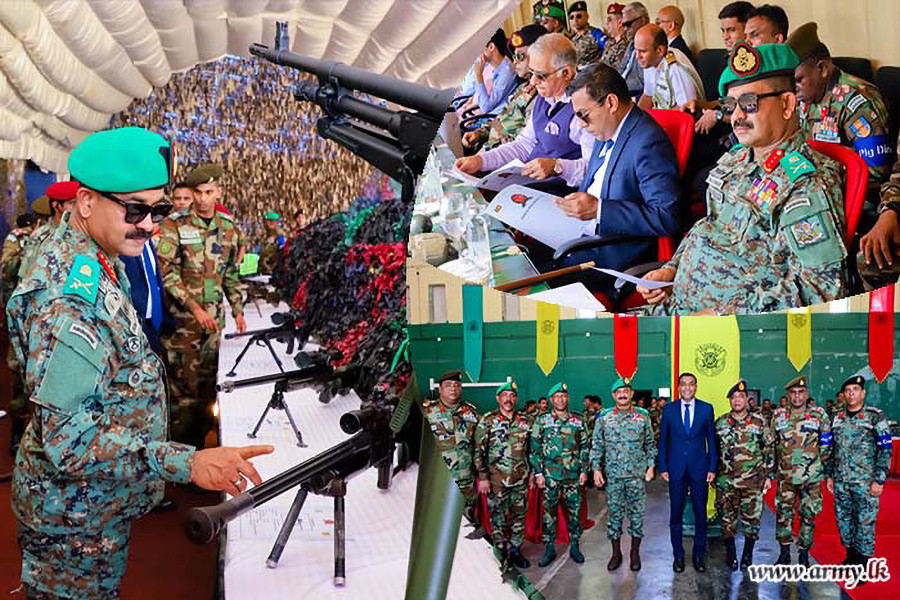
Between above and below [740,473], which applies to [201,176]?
above

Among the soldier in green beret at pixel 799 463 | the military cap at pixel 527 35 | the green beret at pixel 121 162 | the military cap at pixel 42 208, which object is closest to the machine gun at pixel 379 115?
the military cap at pixel 527 35

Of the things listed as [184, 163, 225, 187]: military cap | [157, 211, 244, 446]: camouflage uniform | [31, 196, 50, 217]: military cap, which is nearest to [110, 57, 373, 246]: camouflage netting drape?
[31, 196, 50, 217]: military cap

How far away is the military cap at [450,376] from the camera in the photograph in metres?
0.87

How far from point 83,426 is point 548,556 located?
0.82 metres

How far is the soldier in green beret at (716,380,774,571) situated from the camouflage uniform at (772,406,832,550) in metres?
0.01

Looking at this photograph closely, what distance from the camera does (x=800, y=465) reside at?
826 millimetres

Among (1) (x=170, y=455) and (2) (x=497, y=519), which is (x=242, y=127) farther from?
(2) (x=497, y=519)

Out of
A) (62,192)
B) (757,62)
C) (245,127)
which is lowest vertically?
(757,62)

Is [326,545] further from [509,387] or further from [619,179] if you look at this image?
[619,179]

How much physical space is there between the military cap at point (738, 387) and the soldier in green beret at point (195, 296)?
3.14m

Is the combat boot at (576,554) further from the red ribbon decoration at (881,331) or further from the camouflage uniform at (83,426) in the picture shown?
the camouflage uniform at (83,426)

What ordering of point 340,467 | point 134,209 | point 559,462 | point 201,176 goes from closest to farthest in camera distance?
point 559,462 < point 134,209 < point 340,467 < point 201,176

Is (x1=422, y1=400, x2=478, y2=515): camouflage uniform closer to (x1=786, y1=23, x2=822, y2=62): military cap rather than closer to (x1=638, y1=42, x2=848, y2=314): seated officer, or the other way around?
(x1=638, y1=42, x2=848, y2=314): seated officer

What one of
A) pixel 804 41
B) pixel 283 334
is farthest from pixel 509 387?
pixel 283 334
